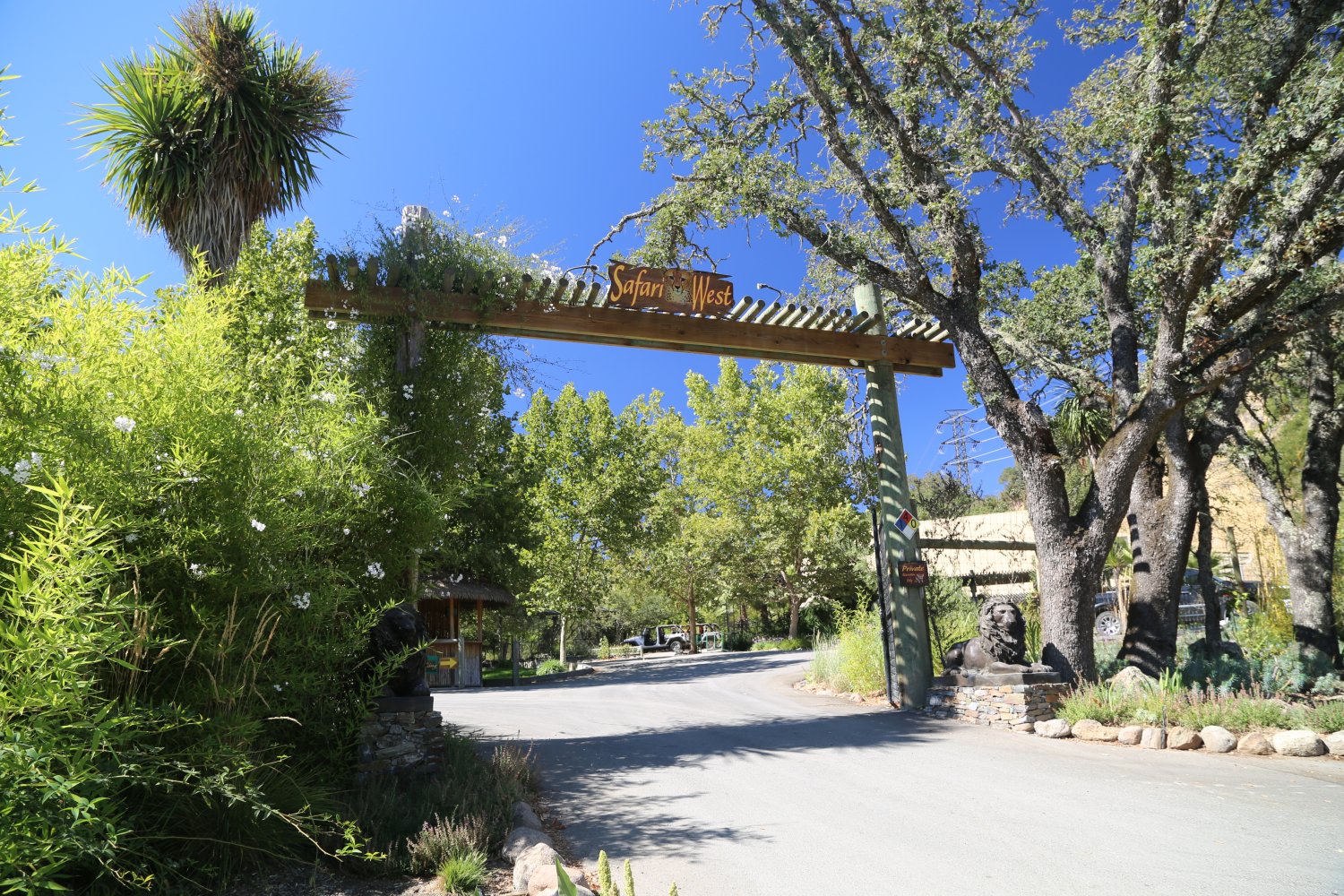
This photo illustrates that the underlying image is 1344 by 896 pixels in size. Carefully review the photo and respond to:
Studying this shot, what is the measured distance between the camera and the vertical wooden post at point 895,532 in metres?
9.70

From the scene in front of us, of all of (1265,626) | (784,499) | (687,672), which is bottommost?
(687,672)

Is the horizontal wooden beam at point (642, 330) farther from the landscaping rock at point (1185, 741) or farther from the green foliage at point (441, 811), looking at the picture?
the landscaping rock at point (1185, 741)

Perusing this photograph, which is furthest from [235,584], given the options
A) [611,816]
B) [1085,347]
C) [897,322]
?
[1085,347]

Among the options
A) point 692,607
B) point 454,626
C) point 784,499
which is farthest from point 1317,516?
point 692,607

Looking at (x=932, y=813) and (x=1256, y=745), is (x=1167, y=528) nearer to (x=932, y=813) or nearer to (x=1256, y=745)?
(x=1256, y=745)

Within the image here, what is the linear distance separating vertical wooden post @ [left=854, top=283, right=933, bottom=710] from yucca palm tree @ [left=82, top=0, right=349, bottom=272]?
309 inches

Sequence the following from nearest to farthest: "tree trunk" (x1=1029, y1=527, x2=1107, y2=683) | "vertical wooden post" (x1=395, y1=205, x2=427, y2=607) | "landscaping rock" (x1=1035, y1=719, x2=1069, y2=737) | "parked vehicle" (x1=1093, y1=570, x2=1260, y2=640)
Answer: "vertical wooden post" (x1=395, y1=205, x2=427, y2=607) → "landscaping rock" (x1=1035, y1=719, x2=1069, y2=737) → "tree trunk" (x1=1029, y1=527, x2=1107, y2=683) → "parked vehicle" (x1=1093, y1=570, x2=1260, y2=640)

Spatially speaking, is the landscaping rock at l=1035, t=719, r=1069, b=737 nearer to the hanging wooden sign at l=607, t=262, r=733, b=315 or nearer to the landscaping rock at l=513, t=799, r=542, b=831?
the landscaping rock at l=513, t=799, r=542, b=831

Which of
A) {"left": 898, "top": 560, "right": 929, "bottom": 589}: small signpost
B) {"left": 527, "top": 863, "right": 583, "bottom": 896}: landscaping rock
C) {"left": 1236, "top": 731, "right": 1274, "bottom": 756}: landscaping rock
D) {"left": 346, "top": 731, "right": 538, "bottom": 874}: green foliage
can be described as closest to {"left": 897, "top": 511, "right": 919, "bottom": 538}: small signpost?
Result: {"left": 898, "top": 560, "right": 929, "bottom": 589}: small signpost

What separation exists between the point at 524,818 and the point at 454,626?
A: 1634cm

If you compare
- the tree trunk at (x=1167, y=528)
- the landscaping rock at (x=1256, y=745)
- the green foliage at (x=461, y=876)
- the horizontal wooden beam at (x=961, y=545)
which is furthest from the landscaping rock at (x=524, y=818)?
the tree trunk at (x=1167, y=528)

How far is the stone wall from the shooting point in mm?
7898

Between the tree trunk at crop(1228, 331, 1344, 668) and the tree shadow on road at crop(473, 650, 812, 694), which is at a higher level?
the tree trunk at crop(1228, 331, 1344, 668)

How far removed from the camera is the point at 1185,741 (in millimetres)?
6758
